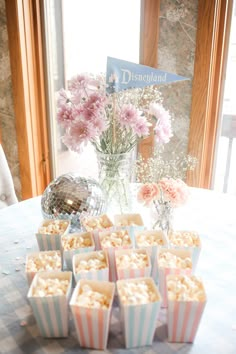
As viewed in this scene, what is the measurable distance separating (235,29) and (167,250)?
153 cm

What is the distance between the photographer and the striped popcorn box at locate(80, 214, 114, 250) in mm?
1057

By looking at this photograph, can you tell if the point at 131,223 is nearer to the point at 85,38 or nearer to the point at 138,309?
the point at 138,309

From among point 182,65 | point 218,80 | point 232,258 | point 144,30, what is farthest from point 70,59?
point 232,258

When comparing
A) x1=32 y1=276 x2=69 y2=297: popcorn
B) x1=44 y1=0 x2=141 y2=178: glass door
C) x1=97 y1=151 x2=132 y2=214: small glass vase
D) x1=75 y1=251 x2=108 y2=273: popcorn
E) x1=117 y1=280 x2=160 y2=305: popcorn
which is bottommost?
x1=32 y1=276 x2=69 y2=297: popcorn

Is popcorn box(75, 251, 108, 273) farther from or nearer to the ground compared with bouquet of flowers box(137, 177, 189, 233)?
nearer to the ground

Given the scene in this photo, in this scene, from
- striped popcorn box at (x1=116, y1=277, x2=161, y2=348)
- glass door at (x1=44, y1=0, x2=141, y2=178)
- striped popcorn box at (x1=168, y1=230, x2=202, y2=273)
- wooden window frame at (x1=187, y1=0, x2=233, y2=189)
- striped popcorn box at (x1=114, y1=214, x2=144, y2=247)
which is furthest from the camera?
glass door at (x1=44, y1=0, x2=141, y2=178)

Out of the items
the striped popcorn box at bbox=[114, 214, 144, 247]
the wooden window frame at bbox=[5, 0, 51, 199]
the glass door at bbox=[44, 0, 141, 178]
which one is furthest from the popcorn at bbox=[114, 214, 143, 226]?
the wooden window frame at bbox=[5, 0, 51, 199]

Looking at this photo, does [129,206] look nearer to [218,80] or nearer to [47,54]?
[218,80]

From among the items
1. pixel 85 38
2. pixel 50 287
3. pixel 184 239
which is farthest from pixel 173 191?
pixel 85 38

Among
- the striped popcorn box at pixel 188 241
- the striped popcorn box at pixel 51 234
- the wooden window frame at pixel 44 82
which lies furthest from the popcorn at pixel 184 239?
the wooden window frame at pixel 44 82

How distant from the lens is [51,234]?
1045 mm

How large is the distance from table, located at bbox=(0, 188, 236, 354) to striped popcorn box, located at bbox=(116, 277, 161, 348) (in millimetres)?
36

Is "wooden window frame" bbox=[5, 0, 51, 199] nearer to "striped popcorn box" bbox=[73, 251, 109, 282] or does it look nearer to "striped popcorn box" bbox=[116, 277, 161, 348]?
"striped popcorn box" bbox=[73, 251, 109, 282]

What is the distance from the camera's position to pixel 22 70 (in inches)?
94.5
